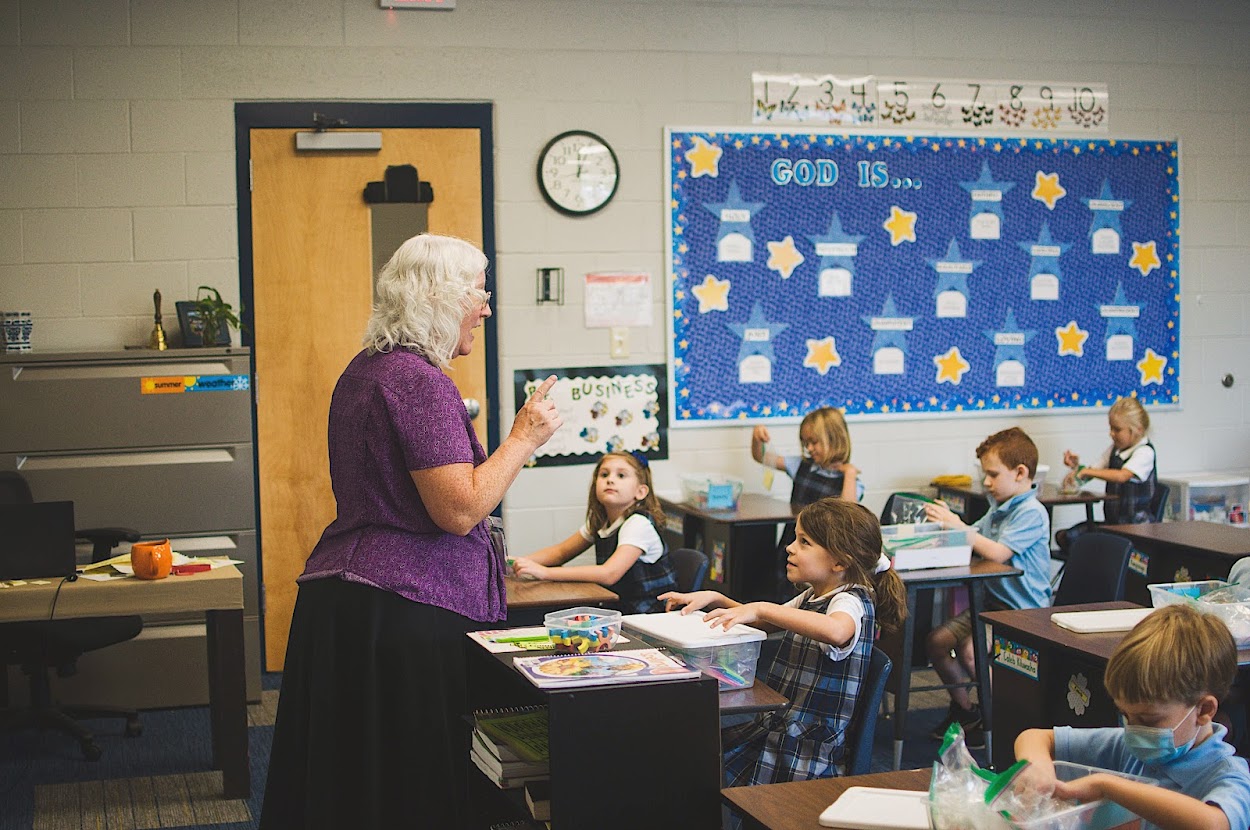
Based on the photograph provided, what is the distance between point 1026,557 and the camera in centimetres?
409

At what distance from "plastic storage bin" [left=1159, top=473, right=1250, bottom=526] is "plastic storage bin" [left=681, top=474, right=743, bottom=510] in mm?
2284

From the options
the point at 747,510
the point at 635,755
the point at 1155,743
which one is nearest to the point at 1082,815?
the point at 1155,743

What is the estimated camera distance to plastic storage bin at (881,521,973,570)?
3.84m

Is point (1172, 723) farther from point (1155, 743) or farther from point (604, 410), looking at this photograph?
point (604, 410)

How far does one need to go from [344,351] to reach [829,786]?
151 inches

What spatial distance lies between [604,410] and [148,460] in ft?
6.12

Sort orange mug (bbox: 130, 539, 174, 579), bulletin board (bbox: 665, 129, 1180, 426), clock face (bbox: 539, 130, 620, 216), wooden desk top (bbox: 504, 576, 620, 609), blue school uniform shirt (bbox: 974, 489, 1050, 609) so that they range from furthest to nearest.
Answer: bulletin board (bbox: 665, 129, 1180, 426), clock face (bbox: 539, 130, 620, 216), blue school uniform shirt (bbox: 974, 489, 1050, 609), orange mug (bbox: 130, 539, 174, 579), wooden desk top (bbox: 504, 576, 620, 609)

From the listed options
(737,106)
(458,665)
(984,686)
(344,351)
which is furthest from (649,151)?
(458,665)

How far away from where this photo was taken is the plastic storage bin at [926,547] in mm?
3840

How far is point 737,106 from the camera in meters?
5.66

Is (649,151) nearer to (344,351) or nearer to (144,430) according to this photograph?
(344,351)

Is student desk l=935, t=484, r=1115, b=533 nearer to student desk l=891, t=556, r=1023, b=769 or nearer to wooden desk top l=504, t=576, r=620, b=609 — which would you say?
student desk l=891, t=556, r=1023, b=769

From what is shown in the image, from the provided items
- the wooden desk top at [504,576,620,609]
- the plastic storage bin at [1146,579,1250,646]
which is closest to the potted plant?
the wooden desk top at [504,576,620,609]

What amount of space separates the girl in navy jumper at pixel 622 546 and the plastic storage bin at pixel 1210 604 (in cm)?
143
